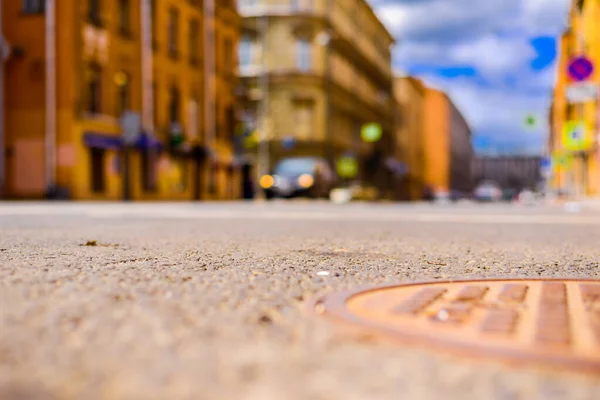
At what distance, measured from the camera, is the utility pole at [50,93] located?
27.7 meters

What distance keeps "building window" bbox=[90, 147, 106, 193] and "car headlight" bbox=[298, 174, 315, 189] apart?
9541 mm

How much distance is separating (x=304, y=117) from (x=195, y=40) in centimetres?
1331

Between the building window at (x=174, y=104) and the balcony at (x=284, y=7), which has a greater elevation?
the balcony at (x=284, y=7)

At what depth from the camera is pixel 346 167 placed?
54.5 metres

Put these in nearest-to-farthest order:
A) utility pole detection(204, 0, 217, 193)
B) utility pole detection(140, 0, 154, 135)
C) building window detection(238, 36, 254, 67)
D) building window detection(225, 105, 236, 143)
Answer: utility pole detection(140, 0, 154, 135)
utility pole detection(204, 0, 217, 193)
building window detection(225, 105, 236, 143)
building window detection(238, 36, 254, 67)

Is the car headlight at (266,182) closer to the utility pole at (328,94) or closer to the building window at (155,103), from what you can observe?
the building window at (155,103)

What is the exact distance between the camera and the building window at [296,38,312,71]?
51.1 metres

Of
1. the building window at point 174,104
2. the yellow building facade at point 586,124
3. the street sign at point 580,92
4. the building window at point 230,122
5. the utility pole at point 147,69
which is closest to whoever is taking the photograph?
the street sign at point 580,92

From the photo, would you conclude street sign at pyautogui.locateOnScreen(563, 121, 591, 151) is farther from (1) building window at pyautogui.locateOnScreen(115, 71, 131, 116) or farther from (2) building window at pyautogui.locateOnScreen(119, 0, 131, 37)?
(2) building window at pyautogui.locateOnScreen(119, 0, 131, 37)

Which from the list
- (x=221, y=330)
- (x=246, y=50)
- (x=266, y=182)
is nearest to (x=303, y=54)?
(x=246, y=50)

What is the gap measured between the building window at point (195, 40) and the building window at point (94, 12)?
29.8 feet

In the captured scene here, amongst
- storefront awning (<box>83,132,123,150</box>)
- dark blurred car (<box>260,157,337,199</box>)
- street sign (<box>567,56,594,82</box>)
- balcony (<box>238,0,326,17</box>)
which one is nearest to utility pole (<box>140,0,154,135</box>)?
storefront awning (<box>83,132,123,150</box>)

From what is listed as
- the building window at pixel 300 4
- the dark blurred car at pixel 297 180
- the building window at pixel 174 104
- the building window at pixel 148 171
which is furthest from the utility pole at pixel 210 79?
the building window at pixel 300 4

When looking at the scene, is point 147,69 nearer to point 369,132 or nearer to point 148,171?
point 148,171
